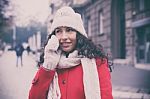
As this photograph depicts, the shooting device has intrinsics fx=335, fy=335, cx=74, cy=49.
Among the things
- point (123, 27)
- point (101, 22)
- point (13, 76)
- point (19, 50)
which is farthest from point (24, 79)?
point (123, 27)

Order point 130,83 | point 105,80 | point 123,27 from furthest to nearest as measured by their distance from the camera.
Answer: point 123,27 < point 130,83 < point 105,80

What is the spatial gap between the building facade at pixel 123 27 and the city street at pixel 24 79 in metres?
0.14

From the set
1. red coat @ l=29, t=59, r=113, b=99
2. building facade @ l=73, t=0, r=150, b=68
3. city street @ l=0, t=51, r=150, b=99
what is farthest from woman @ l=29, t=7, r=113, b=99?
building facade @ l=73, t=0, r=150, b=68

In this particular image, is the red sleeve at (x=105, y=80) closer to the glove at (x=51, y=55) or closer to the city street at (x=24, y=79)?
the glove at (x=51, y=55)

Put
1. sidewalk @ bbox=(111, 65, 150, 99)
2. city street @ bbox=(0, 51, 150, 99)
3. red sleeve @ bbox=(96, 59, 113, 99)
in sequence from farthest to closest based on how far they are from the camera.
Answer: sidewalk @ bbox=(111, 65, 150, 99)
city street @ bbox=(0, 51, 150, 99)
red sleeve @ bbox=(96, 59, 113, 99)

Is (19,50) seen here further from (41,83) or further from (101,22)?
(41,83)

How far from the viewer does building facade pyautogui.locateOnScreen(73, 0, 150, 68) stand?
2.46m

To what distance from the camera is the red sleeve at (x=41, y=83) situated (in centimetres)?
112

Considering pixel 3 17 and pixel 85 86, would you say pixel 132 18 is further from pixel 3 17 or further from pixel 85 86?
pixel 85 86

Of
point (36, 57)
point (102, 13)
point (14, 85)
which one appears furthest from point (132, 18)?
point (14, 85)

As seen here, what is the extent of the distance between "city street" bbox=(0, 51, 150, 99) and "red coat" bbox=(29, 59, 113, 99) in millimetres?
971

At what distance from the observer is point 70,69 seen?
115cm

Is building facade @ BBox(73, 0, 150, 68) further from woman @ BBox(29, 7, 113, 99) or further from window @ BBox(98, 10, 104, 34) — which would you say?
woman @ BBox(29, 7, 113, 99)

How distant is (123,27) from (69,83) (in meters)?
1.54
